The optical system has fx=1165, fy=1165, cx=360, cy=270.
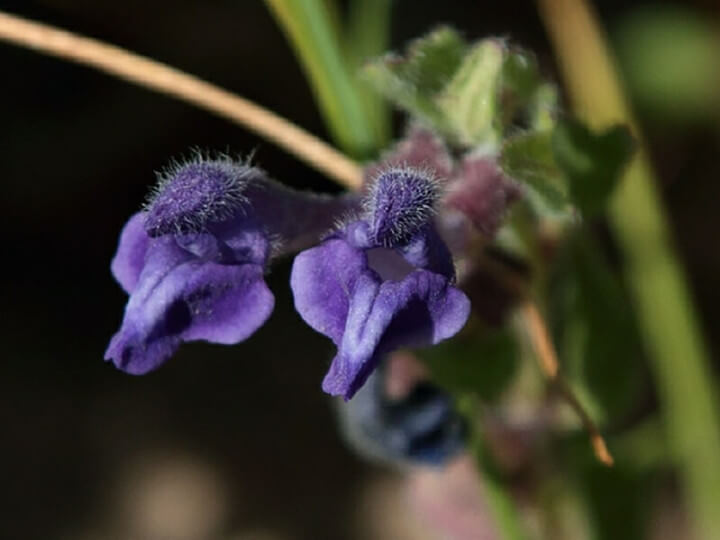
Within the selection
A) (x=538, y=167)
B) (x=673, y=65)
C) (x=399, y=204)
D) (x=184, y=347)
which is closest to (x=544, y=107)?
(x=538, y=167)

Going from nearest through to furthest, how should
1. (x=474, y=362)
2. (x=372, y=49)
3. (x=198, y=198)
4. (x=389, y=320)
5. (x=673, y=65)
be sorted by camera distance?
(x=389, y=320) → (x=198, y=198) → (x=474, y=362) → (x=372, y=49) → (x=673, y=65)

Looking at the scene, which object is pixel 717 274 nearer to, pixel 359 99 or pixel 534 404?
pixel 534 404

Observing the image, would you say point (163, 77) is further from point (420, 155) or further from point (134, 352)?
point (134, 352)

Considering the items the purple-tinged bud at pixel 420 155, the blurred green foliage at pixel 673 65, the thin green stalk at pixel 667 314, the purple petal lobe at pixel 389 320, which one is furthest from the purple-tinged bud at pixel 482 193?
the blurred green foliage at pixel 673 65

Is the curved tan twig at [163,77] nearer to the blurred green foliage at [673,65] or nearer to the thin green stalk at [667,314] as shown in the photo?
the thin green stalk at [667,314]

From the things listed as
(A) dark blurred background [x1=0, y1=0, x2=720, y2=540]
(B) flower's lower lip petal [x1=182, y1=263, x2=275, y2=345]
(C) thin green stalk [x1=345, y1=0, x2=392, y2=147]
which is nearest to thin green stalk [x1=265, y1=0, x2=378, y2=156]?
(C) thin green stalk [x1=345, y1=0, x2=392, y2=147]

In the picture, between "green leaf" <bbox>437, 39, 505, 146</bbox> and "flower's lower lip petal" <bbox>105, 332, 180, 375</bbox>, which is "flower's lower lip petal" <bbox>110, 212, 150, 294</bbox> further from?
"green leaf" <bbox>437, 39, 505, 146</bbox>

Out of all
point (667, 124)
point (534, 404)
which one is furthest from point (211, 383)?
point (534, 404)
